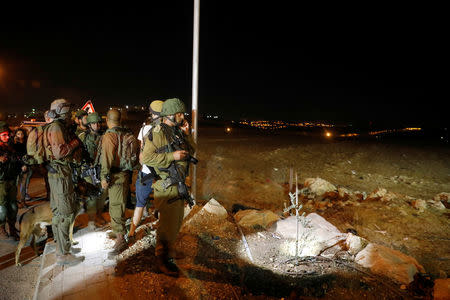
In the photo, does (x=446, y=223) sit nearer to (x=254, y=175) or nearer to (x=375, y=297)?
(x=375, y=297)

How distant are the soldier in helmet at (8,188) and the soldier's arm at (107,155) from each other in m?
1.95

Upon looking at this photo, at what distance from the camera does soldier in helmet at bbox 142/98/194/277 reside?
3.11 m

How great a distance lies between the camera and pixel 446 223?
6.01m

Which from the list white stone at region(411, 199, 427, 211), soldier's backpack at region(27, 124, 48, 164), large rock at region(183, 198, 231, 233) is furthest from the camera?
white stone at region(411, 199, 427, 211)

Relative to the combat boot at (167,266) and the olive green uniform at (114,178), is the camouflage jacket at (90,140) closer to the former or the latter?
the olive green uniform at (114,178)

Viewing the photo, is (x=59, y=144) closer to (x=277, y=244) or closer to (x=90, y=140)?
(x=90, y=140)

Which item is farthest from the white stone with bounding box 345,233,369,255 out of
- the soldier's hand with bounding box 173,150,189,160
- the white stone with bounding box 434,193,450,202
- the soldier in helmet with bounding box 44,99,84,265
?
the white stone with bounding box 434,193,450,202

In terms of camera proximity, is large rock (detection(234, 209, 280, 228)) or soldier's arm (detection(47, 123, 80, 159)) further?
large rock (detection(234, 209, 280, 228))

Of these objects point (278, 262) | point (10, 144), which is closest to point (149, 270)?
point (278, 262)

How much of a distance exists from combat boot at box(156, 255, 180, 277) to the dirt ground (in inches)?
3.0

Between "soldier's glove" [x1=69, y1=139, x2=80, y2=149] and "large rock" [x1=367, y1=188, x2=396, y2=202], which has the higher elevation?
"soldier's glove" [x1=69, y1=139, x2=80, y2=149]

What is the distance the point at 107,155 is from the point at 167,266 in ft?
5.88

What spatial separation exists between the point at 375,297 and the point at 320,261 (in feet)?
2.54

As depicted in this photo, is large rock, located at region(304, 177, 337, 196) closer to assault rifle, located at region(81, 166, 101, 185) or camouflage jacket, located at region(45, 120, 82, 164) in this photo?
assault rifle, located at region(81, 166, 101, 185)
